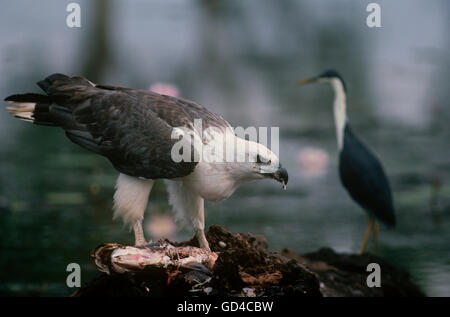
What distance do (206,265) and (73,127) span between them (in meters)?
1.08

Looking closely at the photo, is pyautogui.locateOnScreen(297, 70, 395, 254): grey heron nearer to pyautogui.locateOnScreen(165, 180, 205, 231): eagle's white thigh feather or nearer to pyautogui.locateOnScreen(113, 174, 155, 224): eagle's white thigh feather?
pyautogui.locateOnScreen(165, 180, 205, 231): eagle's white thigh feather

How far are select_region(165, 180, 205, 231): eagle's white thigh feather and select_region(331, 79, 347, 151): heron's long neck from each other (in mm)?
2795

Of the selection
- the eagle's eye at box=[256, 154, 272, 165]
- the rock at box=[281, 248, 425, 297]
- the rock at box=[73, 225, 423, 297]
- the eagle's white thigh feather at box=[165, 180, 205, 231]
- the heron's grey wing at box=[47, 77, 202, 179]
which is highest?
the heron's grey wing at box=[47, 77, 202, 179]

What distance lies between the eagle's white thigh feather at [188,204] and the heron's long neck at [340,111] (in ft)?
9.17

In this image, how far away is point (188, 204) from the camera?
3.98 metres

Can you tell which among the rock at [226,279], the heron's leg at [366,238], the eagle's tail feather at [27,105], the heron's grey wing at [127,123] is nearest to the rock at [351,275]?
the heron's leg at [366,238]

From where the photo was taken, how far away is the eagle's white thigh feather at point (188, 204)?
394cm

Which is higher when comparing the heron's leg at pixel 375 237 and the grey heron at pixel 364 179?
the grey heron at pixel 364 179

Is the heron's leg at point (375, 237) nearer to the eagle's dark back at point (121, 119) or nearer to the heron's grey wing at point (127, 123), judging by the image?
the eagle's dark back at point (121, 119)

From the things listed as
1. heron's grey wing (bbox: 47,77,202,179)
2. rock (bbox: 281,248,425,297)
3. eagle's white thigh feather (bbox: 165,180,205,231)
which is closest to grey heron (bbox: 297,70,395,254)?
rock (bbox: 281,248,425,297)

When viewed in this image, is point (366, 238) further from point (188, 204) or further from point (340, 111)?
point (188, 204)

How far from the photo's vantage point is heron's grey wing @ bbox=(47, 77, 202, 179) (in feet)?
12.6
